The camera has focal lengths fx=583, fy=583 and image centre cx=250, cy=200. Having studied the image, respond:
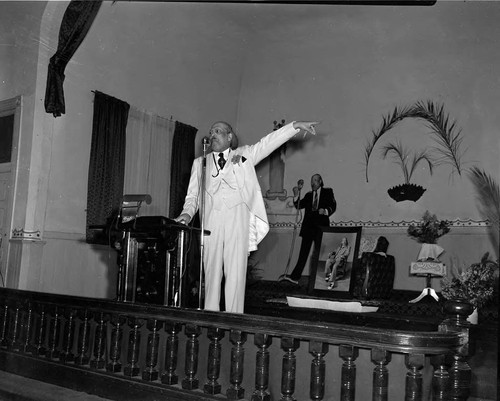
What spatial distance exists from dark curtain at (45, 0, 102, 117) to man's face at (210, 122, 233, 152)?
11.6 ft

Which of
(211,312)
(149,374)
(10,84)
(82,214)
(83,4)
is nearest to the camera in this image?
(211,312)

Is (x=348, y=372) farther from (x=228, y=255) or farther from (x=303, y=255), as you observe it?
(x=303, y=255)

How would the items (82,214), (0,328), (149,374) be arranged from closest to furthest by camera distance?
(149,374)
(0,328)
(82,214)

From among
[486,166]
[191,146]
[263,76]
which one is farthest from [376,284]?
[263,76]

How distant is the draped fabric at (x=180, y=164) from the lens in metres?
9.31

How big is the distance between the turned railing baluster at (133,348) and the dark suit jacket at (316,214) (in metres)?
6.33

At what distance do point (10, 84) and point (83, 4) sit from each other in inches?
55.8

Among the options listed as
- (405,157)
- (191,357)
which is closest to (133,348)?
(191,357)

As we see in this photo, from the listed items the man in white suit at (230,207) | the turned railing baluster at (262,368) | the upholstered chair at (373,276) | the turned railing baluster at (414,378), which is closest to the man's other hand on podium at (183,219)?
the man in white suit at (230,207)

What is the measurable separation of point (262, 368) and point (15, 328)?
236cm

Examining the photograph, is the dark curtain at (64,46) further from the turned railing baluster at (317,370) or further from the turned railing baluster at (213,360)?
the turned railing baluster at (317,370)

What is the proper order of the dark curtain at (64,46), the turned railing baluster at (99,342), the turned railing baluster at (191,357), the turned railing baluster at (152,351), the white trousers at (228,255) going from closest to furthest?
the turned railing baluster at (191,357), the turned railing baluster at (152,351), the turned railing baluster at (99,342), the white trousers at (228,255), the dark curtain at (64,46)

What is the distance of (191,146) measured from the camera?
9.77 m

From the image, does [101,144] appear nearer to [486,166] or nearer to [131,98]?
[131,98]
